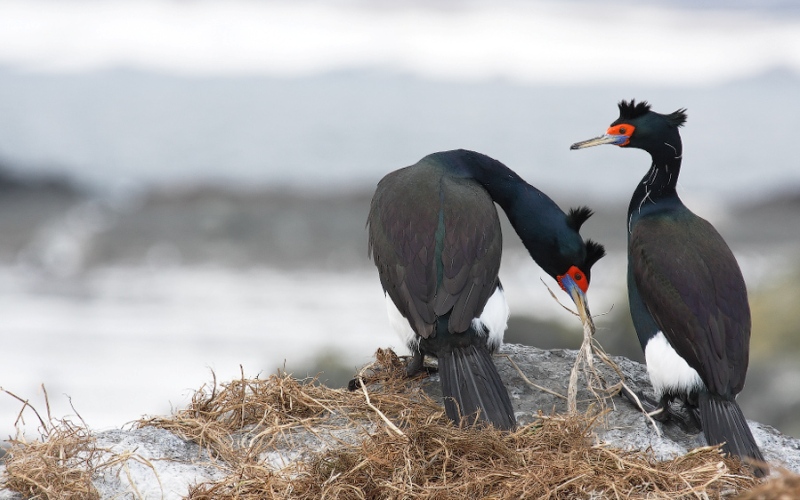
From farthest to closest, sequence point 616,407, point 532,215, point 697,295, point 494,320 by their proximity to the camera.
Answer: point 532,215, point 494,320, point 616,407, point 697,295

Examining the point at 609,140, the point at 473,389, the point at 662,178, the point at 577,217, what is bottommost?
the point at 473,389

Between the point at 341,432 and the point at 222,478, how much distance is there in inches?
24.7

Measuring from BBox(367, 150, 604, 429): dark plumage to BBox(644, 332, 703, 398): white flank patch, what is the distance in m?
0.58

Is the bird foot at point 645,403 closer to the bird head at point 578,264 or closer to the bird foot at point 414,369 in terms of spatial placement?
the bird head at point 578,264

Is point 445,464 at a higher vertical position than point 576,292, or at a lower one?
lower

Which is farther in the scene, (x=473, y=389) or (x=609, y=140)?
(x=609, y=140)

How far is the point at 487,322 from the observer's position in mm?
4516

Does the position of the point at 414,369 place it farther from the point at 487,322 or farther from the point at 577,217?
the point at 577,217

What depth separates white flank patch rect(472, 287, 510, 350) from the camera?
4480mm

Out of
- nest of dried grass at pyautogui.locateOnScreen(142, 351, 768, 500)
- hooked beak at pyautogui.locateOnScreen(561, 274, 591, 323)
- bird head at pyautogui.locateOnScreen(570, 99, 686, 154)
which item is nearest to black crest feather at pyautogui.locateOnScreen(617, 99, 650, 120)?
bird head at pyautogui.locateOnScreen(570, 99, 686, 154)

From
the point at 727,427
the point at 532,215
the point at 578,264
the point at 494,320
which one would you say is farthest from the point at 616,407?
the point at 532,215

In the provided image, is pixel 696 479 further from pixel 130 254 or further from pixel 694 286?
pixel 130 254

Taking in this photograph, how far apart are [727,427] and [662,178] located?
4.62 ft

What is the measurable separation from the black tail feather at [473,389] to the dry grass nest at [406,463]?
0.11 m
